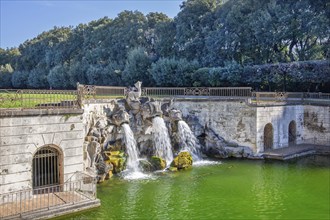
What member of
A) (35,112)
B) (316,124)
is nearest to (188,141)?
(316,124)

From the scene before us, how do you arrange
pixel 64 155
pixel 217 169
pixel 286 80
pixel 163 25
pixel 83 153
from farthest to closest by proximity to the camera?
pixel 163 25, pixel 286 80, pixel 217 169, pixel 83 153, pixel 64 155

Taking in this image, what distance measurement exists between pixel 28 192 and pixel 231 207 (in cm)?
883

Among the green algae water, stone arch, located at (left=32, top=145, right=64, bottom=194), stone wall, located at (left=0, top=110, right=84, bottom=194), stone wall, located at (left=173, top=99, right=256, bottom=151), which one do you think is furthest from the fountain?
stone arch, located at (left=32, top=145, right=64, bottom=194)

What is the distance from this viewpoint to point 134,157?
24062mm

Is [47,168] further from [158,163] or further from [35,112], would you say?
[158,163]

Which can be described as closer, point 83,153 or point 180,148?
point 83,153

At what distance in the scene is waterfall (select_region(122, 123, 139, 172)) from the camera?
23.6 meters

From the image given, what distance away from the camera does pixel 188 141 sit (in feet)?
91.1

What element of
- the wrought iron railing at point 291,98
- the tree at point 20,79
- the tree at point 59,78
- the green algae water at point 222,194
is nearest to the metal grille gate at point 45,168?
the green algae water at point 222,194

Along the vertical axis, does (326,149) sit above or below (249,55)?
below

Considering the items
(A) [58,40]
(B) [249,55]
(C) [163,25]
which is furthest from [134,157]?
(A) [58,40]

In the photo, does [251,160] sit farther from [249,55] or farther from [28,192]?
[249,55]

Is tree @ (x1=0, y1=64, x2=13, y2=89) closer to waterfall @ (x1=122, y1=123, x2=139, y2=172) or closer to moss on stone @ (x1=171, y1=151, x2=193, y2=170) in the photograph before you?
waterfall @ (x1=122, y1=123, x2=139, y2=172)

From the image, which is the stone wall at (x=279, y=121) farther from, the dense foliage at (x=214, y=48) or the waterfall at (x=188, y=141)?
the dense foliage at (x=214, y=48)
